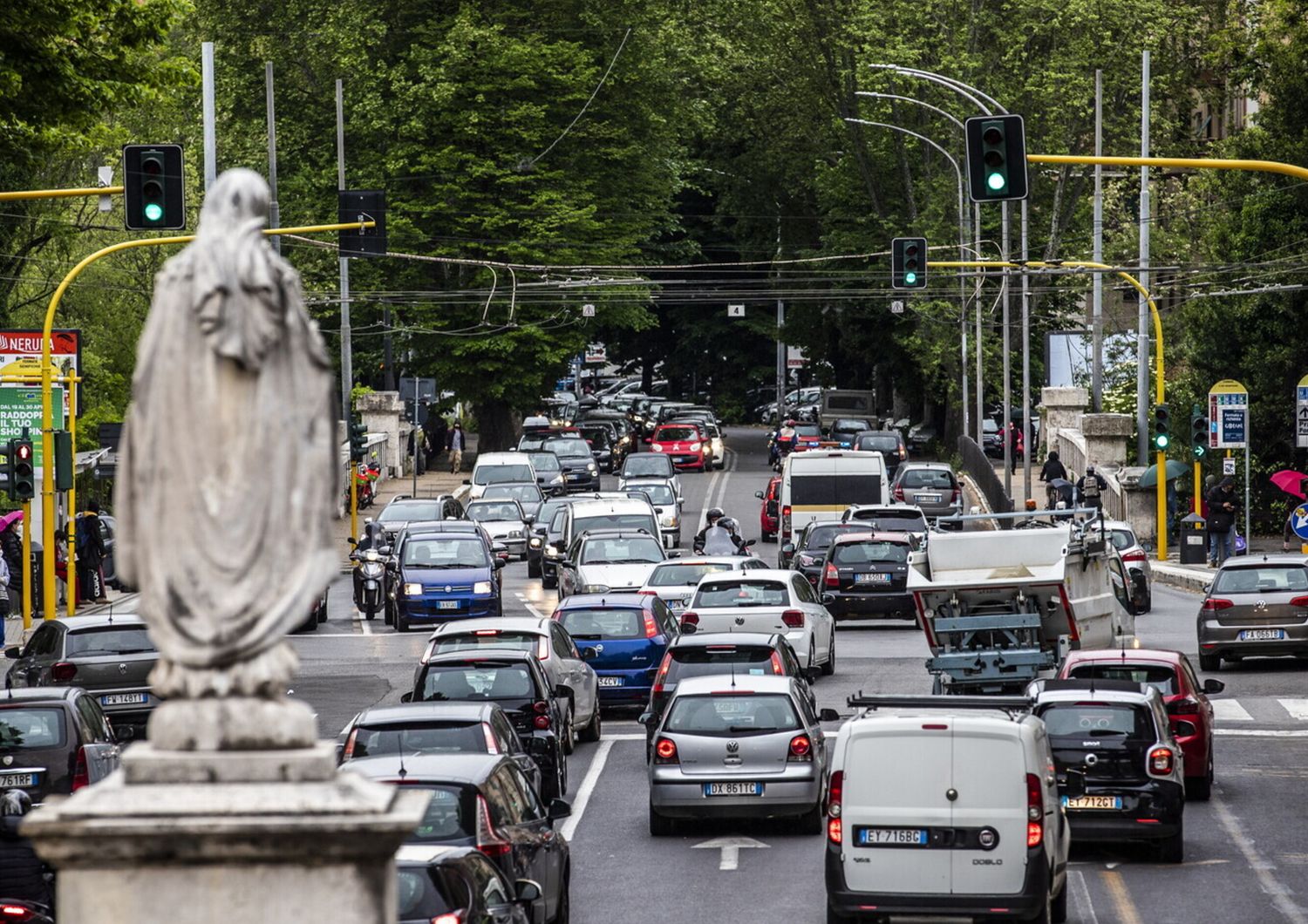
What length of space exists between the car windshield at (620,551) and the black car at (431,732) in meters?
21.7

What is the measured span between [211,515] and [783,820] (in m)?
14.5

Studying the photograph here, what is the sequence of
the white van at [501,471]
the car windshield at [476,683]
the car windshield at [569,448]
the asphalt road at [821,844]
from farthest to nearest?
the car windshield at [569,448] → the white van at [501,471] → the car windshield at [476,683] → the asphalt road at [821,844]

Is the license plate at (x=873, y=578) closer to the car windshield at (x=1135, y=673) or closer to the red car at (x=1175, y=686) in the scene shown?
the red car at (x=1175, y=686)

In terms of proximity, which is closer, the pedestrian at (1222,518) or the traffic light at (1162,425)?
the pedestrian at (1222,518)

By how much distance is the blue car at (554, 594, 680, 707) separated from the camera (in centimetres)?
2889

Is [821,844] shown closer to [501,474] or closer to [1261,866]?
[1261,866]

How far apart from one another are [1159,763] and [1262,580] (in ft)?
44.1

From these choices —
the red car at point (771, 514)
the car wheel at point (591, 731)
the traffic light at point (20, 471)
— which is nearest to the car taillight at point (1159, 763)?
the car wheel at point (591, 731)

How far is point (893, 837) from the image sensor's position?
15.3 metres

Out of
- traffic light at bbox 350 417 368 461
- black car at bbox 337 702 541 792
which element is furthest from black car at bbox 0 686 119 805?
traffic light at bbox 350 417 368 461

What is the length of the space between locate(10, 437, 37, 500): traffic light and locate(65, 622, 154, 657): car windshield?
32.6 feet

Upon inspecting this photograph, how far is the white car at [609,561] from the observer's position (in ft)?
126

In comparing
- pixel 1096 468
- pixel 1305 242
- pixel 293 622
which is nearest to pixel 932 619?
pixel 293 622

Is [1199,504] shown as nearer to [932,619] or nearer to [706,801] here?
[932,619]
